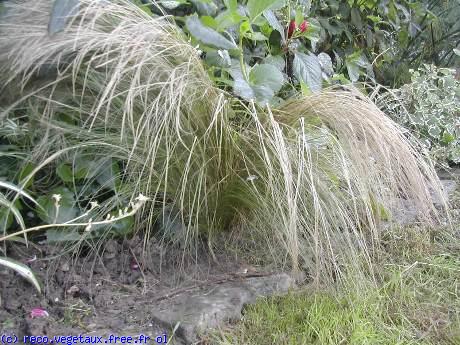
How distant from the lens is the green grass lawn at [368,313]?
4.72ft

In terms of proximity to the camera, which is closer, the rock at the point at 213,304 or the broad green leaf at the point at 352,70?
the rock at the point at 213,304

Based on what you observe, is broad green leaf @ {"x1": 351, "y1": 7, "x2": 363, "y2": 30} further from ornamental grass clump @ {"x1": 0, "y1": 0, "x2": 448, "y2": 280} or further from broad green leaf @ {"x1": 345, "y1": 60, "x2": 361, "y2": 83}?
ornamental grass clump @ {"x1": 0, "y1": 0, "x2": 448, "y2": 280}

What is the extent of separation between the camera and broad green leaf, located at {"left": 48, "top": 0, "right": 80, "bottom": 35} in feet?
4.69

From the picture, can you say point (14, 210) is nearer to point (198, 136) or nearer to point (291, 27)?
point (198, 136)

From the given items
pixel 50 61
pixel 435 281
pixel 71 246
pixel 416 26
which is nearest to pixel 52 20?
pixel 50 61

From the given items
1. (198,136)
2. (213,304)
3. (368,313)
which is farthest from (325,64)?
(213,304)

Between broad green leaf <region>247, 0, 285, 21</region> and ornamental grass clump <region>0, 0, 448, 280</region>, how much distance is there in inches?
11.8

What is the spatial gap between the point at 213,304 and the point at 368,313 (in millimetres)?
463

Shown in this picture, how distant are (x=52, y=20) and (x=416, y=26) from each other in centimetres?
274

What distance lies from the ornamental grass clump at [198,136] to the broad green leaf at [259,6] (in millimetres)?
299

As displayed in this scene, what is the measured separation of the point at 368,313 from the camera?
1.55 m

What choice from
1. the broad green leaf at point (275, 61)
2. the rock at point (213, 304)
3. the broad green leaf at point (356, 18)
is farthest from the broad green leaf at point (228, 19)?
the broad green leaf at point (356, 18)

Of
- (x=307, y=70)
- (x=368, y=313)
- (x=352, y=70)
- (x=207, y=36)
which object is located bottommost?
(x=368, y=313)

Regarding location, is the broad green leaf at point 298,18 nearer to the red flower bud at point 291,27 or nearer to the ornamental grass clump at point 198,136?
the red flower bud at point 291,27
